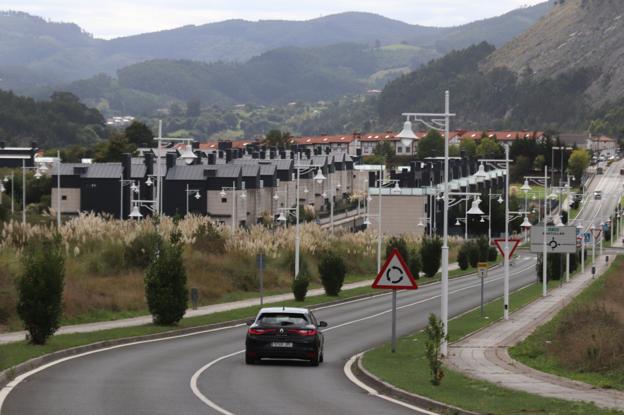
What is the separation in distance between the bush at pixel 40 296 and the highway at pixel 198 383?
1.22 meters

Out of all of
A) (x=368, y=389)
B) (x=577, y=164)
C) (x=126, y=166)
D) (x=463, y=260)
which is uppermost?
(x=577, y=164)

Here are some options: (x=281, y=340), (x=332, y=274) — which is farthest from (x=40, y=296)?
(x=332, y=274)

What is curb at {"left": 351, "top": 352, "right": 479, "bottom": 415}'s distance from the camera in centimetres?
2103

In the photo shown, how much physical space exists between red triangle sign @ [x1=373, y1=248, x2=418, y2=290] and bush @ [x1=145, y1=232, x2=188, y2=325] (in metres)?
9.34

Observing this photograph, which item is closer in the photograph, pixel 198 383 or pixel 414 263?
pixel 198 383

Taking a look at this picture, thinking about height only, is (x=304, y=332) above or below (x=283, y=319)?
below

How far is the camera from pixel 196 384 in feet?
79.7

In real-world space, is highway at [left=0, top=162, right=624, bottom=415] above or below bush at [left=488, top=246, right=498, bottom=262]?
above

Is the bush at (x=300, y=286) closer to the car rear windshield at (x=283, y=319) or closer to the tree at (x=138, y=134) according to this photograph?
the car rear windshield at (x=283, y=319)

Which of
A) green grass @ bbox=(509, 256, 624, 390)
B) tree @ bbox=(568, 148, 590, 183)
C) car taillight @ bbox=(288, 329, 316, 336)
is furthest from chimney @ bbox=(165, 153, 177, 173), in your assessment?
tree @ bbox=(568, 148, 590, 183)

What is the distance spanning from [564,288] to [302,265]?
47.4 ft

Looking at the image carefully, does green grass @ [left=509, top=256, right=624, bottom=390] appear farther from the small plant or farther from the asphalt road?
the asphalt road

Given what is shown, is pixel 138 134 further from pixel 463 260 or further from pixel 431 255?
pixel 431 255

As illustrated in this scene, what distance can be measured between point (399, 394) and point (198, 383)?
11.7 ft
